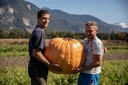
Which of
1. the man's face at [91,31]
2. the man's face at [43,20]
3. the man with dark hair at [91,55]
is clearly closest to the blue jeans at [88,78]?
the man with dark hair at [91,55]

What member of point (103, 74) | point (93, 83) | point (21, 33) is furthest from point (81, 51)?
point (21, 33)

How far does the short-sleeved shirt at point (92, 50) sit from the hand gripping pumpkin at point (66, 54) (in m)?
0.09

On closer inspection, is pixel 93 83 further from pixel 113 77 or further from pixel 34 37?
pixel 113 77

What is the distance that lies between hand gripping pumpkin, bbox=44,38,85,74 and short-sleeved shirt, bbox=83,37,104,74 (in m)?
0.09

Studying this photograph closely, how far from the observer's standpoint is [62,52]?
3785 mm

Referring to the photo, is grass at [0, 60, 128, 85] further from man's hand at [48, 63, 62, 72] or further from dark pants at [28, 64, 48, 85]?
man's hand at [48, 63, 62, 72]

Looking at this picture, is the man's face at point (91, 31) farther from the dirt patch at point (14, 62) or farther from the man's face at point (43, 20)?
the dirt patch at point (14, 62)

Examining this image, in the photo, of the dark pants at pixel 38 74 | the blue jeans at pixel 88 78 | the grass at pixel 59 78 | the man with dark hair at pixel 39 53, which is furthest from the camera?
the grass at pixel 59 78

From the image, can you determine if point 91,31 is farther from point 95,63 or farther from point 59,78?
point 59,78

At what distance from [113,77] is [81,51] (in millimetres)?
3325

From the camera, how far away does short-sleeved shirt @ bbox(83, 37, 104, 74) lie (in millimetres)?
3855

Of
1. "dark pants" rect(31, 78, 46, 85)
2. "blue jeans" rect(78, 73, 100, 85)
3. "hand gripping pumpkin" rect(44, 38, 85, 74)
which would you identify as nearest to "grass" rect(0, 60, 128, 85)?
"dark pants" rect(31, 78, 46, 85)

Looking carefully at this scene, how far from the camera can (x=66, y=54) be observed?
380 cm

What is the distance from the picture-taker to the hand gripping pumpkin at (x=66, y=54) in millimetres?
3745
